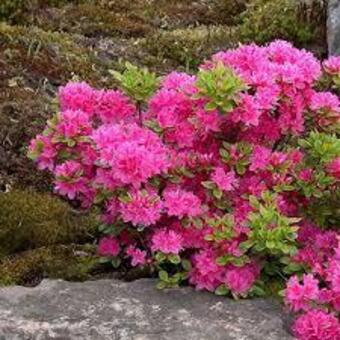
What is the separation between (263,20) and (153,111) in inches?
136

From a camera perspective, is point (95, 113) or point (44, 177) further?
point (44, 177)

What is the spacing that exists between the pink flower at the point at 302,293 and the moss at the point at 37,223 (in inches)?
45.2

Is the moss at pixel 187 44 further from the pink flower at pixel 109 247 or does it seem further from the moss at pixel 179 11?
the pink flower at pixel 109 247

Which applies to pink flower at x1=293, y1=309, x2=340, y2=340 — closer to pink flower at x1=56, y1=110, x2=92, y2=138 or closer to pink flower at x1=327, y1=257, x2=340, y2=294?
pink flower at x1=327, y1=257, x2=340, y2=294

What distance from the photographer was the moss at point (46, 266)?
4008mm

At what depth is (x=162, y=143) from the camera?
3934 mm

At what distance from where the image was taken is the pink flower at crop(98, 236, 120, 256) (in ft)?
13.3

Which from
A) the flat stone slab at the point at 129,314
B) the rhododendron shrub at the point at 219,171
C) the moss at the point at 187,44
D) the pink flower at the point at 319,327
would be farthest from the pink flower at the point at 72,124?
the moss at the point at 187,44

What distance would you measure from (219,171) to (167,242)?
34 cm

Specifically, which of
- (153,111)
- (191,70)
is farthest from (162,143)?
(191,70)

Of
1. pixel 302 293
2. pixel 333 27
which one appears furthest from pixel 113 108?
pixel 333 27

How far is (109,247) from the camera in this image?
13.3ft

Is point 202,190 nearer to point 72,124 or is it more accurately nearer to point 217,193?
point 217,193

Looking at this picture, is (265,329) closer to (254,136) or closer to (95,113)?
(254,136)
